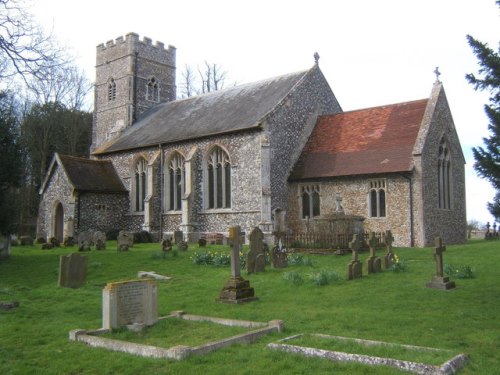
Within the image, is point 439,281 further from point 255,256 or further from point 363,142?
point 363,142

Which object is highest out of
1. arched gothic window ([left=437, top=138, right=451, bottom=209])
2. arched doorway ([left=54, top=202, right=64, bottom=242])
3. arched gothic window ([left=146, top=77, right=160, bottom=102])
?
arched gothic window ([left=146, top=77, right=160, bottom=102])

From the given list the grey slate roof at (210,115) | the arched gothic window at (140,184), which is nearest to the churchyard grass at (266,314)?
the grey slate roof at (210,115)

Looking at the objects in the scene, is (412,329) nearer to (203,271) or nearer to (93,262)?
(203,271)

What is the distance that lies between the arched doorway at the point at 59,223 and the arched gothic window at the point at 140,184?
13.9ft

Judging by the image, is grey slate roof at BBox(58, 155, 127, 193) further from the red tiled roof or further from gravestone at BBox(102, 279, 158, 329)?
gravestone at BBox(102, 279, 158, 329)

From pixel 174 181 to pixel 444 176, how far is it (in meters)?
14.1

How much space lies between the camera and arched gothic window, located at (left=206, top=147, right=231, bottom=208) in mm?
25516

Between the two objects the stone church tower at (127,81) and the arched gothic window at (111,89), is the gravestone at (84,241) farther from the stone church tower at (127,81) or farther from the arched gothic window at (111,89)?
the arched gothic window at (111,89)

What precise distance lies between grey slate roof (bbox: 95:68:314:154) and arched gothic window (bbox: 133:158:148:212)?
119 centimetres

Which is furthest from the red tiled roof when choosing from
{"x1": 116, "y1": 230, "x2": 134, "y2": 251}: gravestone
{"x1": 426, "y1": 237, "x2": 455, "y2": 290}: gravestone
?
{"x1": 426, "y1": 237, "x2": 455, "y2": 290}: gravestone

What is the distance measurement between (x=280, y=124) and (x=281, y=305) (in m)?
15.9

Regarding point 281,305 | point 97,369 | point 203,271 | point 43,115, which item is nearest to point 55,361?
point 97,369

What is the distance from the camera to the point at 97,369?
19.2 ft

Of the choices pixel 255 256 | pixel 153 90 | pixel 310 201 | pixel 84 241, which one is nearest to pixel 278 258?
pixel 255 256
